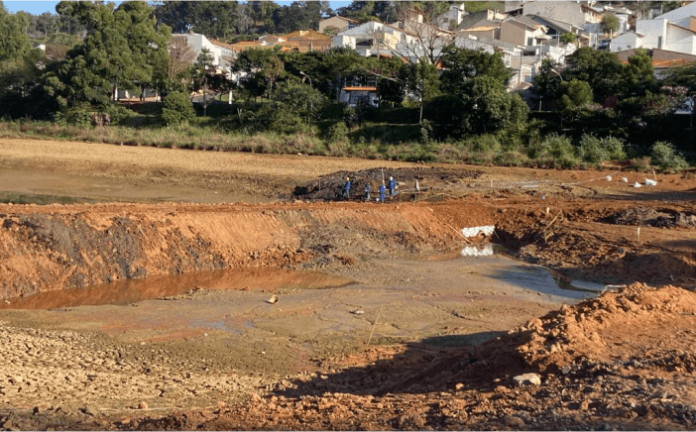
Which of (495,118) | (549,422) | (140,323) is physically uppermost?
(495,118)

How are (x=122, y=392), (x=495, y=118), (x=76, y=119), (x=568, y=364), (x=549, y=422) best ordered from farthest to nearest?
1. (x=76, y=119)
2. (x=495, y=118)
3. (x=122, y=392)
4. (x=568, y=364)
5. (x=549, y=422)

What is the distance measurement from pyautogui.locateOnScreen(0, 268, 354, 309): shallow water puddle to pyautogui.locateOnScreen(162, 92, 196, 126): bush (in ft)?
102

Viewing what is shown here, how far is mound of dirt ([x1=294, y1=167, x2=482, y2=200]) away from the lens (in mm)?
29922

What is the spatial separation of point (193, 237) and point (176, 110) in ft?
104

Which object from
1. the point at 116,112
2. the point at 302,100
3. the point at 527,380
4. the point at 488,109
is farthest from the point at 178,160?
the point at 527,380

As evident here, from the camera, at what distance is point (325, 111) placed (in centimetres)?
4922

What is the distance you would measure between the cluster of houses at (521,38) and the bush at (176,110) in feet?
39.6

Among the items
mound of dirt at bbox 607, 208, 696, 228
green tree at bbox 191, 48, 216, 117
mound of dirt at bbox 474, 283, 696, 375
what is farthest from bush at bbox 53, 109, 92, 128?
mound of dirt at bbox 474, 283, 696, 375

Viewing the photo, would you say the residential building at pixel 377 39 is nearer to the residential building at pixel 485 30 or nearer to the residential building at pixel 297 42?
the residential building at pixel 485 30

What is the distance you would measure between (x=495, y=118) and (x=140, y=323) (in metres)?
30.7

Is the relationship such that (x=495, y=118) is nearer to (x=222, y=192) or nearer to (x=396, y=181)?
(x=396, y=181)

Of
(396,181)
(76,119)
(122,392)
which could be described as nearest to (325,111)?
(76,119)

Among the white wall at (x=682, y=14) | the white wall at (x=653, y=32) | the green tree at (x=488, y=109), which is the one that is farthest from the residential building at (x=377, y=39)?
the white wall at (x=682, y=14)

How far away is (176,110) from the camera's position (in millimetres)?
49844
